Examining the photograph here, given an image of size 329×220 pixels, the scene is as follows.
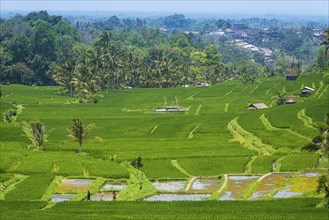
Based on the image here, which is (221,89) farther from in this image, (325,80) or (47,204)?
(47,204)

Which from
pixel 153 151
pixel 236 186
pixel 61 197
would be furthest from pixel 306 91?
pixel 61 197

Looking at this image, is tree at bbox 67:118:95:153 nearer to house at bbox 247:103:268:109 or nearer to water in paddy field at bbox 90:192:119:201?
water in paddy field at bbox 90:192:119:201

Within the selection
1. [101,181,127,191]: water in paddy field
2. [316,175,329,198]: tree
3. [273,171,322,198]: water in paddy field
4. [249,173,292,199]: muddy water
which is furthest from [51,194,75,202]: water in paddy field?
[316,175,329,198]: tree

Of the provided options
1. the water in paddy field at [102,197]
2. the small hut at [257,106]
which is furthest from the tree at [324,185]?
the small hut at [257,106]

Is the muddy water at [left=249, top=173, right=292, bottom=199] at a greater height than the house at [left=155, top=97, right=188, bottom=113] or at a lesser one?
greater

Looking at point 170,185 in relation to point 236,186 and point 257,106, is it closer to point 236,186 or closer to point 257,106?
point 236,186

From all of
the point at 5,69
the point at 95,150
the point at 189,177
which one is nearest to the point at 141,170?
the point at 189,177

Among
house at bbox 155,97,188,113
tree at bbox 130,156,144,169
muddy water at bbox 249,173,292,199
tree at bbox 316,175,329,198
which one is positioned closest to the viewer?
tree at bbox 316,175,329,198
